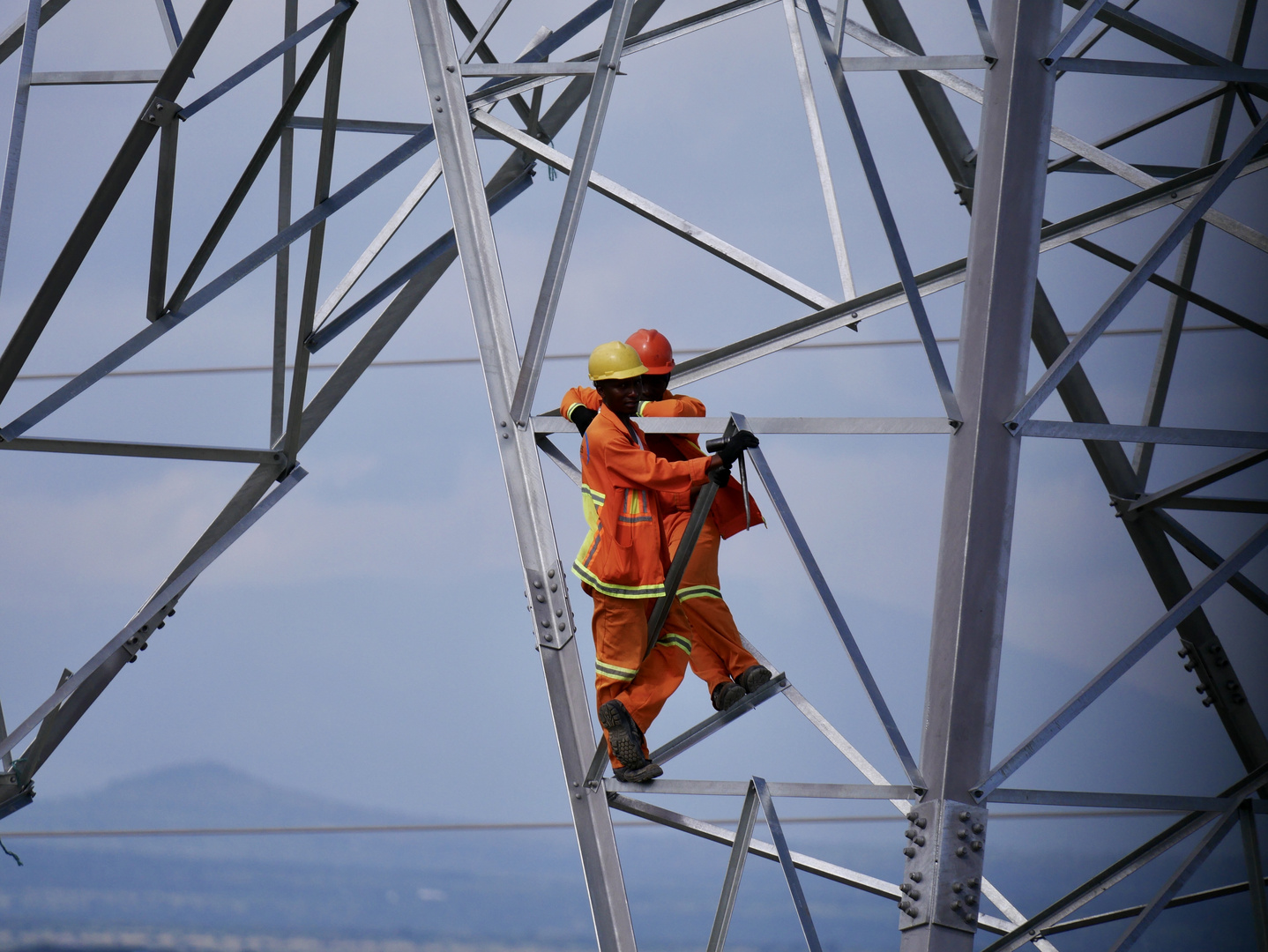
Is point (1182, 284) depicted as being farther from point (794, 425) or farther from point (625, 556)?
point (625, 556)

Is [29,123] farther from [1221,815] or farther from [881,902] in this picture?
[1221,815]

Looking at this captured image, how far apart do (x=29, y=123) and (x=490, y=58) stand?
1083 cm

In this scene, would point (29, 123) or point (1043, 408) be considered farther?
point (29, 123)

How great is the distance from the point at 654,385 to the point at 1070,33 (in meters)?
3.32

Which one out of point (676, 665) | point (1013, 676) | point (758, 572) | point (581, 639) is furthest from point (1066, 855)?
point (676, 665)

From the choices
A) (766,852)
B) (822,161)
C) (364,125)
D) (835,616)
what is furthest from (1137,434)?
(364,125)

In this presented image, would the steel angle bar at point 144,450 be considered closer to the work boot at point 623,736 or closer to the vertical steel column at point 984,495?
the work boot at point 623,736

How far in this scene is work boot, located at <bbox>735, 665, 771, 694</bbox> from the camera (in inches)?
328

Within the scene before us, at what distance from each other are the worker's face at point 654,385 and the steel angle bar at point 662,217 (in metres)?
0.97

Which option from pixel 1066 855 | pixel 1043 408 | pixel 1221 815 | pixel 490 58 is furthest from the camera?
pixel 1043 408

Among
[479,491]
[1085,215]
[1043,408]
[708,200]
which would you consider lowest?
[1085,215]

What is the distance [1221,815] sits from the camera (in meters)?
7.36

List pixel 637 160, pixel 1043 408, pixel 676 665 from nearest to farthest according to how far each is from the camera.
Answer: pixel 676 665
pixel 1043 408
pixel 637 160

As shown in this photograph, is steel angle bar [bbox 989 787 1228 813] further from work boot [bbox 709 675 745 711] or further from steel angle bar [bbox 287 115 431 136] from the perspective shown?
steel angle bar [bbox 287 115 431 136]
